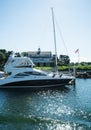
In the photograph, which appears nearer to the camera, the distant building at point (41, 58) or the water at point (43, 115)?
the water at point (43, 115)

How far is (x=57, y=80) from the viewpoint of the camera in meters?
47.5

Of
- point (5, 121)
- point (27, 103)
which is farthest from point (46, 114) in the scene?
point (27, 103)

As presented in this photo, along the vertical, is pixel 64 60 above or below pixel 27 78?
above

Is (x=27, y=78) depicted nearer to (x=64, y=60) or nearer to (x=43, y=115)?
(x=43, y=115)

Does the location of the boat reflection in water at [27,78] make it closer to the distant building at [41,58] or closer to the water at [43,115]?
the water at [43,115]

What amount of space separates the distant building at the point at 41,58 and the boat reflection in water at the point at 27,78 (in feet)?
279

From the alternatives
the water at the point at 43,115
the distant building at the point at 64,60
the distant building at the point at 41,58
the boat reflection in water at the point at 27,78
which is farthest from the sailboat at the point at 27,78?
the distant building at the point at 64,60

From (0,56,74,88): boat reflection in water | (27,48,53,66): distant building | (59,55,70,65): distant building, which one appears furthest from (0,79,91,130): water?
(59,55,70,65): distant building

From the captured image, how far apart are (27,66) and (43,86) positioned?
472 cm

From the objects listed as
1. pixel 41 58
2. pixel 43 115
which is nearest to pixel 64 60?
pixel 41 58

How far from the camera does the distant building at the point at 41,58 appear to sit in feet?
442

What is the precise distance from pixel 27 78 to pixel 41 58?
9252cm

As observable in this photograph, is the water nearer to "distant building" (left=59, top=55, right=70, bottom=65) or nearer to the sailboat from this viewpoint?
the sailboat

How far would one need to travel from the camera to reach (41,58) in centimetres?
13812
